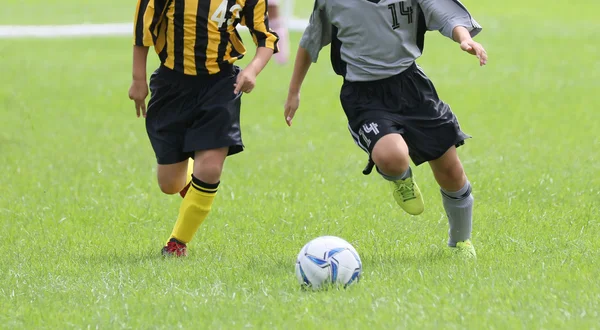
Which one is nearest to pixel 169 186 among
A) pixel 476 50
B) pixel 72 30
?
pixel 476 50

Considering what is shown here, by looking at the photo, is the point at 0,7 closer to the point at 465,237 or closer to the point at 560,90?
the point at 560,90

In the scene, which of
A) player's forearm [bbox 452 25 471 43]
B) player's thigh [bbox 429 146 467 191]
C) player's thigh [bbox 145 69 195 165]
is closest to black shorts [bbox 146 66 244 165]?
player's thigh [bbox 145 69 195 165]

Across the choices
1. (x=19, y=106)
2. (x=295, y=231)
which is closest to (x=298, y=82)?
(x=295, y=231)

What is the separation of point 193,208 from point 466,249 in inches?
64.2

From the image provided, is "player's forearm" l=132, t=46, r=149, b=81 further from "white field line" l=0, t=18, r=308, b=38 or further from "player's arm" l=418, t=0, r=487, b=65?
"white field line" l=0, t=18, r=308, b=38

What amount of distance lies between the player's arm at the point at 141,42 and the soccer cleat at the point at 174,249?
89 cm

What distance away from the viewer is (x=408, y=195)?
19.6 feet

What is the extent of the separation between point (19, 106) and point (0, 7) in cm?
1695

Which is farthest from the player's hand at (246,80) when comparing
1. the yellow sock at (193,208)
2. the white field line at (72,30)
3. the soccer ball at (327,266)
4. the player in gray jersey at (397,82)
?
the white field line at (72,30)

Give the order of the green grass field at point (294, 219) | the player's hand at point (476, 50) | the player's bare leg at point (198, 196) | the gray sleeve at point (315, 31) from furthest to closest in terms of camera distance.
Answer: the player's bare leg at point (198, 196) → the gray sleeve at point (315, 31) → the player's hand at point (476, 50) → the green grass field at point (294, 219)

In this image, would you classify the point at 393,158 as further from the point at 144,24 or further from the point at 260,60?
the point at 144,24

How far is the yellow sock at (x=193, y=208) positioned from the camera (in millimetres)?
6219

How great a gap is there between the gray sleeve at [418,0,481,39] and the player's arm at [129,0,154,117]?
1574 millimetres

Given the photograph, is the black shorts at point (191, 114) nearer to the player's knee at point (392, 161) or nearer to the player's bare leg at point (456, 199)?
the player's knee at point (392, 161)
